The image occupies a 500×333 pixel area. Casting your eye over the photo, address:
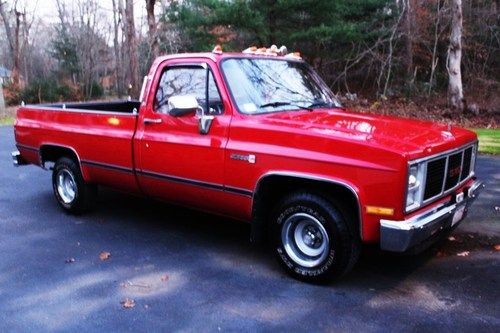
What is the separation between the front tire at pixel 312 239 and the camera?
4.07m

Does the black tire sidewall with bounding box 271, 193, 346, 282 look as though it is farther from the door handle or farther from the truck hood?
the door handle

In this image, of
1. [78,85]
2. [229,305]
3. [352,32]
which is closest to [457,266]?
[229,305]

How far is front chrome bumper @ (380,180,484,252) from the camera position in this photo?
3.68 metres

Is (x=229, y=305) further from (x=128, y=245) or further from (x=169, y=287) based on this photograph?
(x=128, y=245)

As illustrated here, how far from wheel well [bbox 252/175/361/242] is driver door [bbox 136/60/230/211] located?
1.45ft

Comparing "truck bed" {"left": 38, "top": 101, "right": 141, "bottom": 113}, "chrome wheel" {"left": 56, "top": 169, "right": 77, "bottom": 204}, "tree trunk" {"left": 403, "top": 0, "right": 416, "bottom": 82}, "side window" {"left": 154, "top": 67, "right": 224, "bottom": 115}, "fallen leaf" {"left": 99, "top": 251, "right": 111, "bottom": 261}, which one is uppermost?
"tree trunk" {"left": 403, "top": 0, "right": 416, "bottom": 82}

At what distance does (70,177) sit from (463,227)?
4.84 m

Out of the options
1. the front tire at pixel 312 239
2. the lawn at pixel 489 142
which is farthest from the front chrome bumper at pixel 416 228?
the lawn at pixel 489 142

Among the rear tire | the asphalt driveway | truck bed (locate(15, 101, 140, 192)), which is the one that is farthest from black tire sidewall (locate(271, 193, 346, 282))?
the rear tire

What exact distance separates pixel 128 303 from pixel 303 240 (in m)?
1.57

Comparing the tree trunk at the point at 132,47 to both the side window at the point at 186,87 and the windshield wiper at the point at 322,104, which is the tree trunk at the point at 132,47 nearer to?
the side window at the point at 186,87

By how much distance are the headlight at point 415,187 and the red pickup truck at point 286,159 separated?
1cm

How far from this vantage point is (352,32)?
19984mm

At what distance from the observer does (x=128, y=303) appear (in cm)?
402
